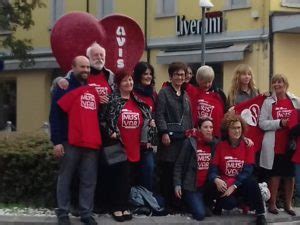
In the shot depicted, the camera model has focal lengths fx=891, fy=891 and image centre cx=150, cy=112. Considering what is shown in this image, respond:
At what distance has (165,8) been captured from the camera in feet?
106

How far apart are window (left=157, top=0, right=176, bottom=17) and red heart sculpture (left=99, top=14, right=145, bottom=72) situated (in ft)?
61.6

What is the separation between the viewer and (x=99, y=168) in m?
10.4

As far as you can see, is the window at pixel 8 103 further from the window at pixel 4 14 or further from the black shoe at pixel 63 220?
the black shoe at pixel 63 220

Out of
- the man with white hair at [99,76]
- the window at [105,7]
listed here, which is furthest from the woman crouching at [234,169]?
the window at [105,7]

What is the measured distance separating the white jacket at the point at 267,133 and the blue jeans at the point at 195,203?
1.07m

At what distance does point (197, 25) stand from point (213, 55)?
5.94 feet

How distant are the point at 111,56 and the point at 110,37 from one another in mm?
322

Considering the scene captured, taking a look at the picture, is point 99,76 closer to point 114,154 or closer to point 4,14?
point 114,154

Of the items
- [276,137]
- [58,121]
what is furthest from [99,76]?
[276,137]

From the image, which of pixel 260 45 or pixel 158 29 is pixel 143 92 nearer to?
pixel 260 45

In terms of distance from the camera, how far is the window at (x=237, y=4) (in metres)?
29.4

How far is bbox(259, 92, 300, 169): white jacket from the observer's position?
448 inches

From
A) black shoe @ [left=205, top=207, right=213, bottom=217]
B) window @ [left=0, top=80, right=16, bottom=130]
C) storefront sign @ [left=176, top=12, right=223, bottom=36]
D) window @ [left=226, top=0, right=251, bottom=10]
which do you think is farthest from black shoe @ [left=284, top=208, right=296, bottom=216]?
window @ [left=0, top=80, right=16, bottom=130]

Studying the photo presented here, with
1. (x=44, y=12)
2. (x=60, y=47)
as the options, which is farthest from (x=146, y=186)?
(x=44, y=12)
